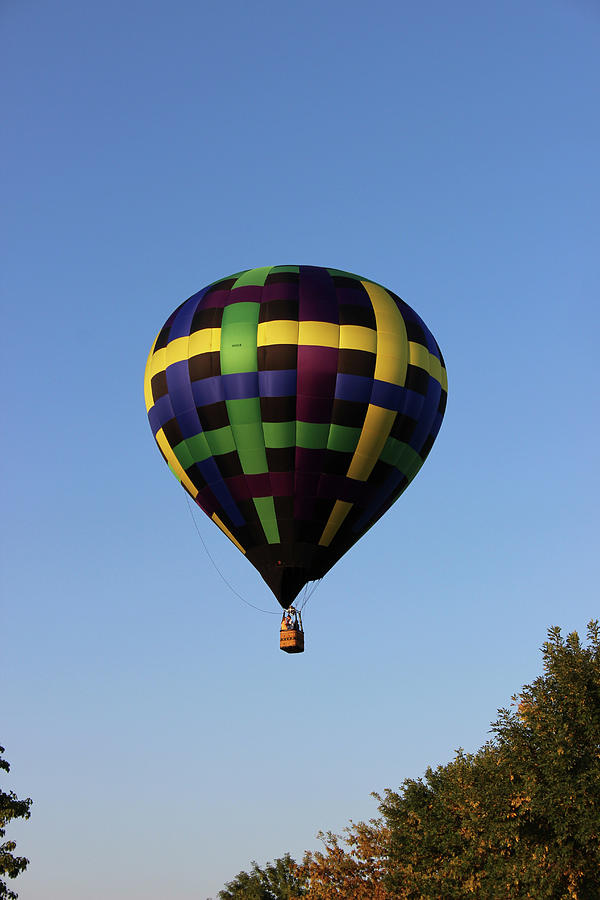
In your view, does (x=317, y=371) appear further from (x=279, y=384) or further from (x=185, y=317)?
(x=185, y=317)

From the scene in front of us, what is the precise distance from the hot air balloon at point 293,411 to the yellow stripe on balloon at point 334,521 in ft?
0.11

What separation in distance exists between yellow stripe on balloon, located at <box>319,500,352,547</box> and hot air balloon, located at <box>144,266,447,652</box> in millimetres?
35

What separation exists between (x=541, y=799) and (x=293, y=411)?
12.6 metres

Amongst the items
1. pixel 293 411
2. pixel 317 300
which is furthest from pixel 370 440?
pixel 317 300

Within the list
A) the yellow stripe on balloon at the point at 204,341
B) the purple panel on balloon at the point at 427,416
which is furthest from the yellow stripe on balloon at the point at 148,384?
the purple panel on balloon at the point at 427,416

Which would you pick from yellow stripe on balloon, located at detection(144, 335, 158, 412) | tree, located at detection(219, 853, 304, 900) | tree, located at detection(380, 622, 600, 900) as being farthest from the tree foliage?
tree, located at detection(219, 853, 304, 900)

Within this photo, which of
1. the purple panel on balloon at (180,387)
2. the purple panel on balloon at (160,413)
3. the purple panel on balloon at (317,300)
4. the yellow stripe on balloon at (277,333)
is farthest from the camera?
the purple panel on balloon at (160,413)

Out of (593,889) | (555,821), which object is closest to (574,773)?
(555,821)

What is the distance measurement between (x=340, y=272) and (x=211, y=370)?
5.78 metres

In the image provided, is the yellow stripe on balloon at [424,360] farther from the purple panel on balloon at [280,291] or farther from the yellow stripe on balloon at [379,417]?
the purple panel on balloon at [280,291]

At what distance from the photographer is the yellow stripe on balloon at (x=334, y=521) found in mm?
31188

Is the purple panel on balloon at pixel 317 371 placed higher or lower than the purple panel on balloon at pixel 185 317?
lower

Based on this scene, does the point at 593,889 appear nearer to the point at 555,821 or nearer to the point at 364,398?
the point at 555,821

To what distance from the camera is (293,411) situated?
99.6 ft
